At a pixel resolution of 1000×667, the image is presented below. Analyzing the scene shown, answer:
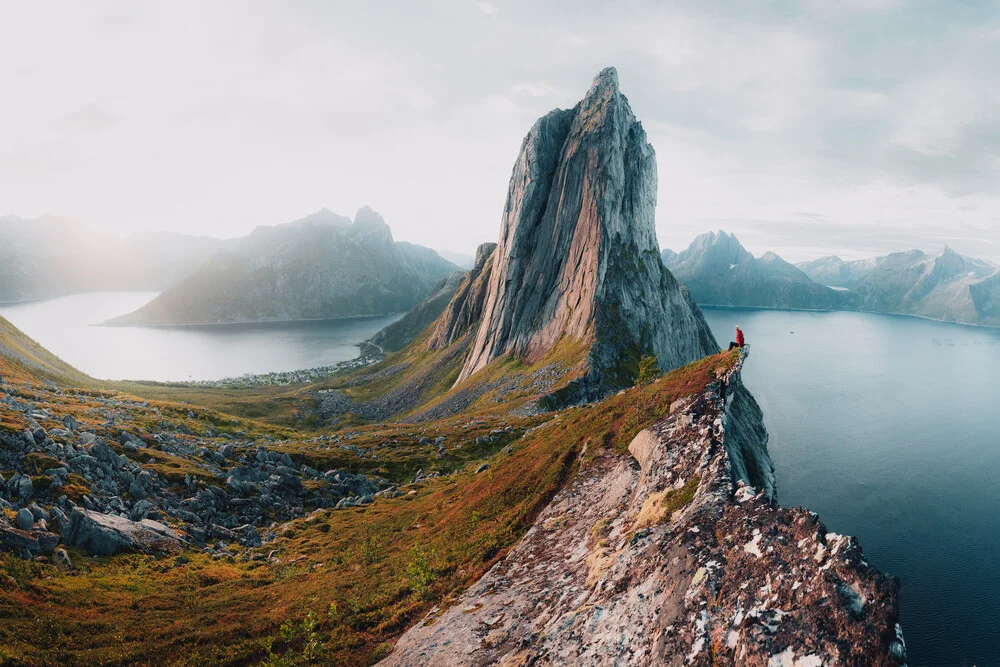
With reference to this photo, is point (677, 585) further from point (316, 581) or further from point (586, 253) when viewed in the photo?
point (586, 253)

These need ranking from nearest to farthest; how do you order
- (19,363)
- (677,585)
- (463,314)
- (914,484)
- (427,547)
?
(677,585) → (427,547) → (19,363) → (914,484) → (463,314)

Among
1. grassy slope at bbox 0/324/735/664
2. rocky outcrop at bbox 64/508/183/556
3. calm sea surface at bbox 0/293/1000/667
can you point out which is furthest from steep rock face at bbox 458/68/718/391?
rocky outcrop at bbox 64/508/183/556

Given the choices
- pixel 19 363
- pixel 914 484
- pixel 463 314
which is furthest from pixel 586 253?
pixel 19 363

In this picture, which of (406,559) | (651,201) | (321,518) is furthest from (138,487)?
(651,201)

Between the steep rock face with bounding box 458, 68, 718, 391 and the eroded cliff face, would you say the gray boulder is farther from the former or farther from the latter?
the steep rock face with bounding box 458, 68, 718, 391

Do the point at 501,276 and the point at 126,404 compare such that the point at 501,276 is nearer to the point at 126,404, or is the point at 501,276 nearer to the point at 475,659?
the point at 126,404
